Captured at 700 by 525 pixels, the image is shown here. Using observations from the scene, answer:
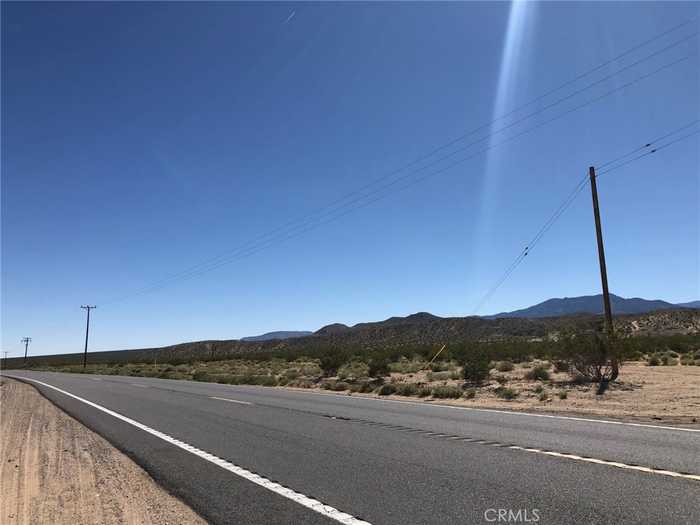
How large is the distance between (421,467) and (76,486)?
4873 mm

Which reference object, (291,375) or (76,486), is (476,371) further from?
(76,486)

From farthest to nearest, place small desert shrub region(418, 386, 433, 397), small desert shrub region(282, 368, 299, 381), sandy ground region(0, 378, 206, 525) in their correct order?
small desert shrub region(282, 368, 299, 381)
small desert shrub region(418, 386, 433, 397)
sandy ground region(0, 378, 206, 525)

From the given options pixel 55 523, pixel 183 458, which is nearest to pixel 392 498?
pixel 55 523

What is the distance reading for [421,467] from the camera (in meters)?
7.50

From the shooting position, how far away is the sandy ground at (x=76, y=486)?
611 centimetres

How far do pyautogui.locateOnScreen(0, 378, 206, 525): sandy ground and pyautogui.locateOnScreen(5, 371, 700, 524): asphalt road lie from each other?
1.01 feet

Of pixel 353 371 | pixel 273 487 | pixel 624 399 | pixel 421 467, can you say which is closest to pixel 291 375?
pixel 353 371

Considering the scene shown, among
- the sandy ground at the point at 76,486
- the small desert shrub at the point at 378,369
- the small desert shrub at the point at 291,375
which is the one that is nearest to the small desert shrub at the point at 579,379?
the small desert shrub at the point at 378,369

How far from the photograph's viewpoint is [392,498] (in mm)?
6047

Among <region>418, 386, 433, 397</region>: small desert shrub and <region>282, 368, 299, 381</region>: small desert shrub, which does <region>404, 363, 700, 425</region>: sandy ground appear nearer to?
<region>418, 386, 433, 397</region>: small desert shrub

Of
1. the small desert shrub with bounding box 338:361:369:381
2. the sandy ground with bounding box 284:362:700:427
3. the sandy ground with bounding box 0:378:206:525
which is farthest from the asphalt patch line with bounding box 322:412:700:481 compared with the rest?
the small desert shrub with bounding box 338:361:369:381

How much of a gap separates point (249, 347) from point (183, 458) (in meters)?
134

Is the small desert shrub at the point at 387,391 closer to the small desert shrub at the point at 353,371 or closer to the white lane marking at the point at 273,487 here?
the small desert shrub at the point at 353,371

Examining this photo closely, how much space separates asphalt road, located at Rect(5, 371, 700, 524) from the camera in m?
5.57
